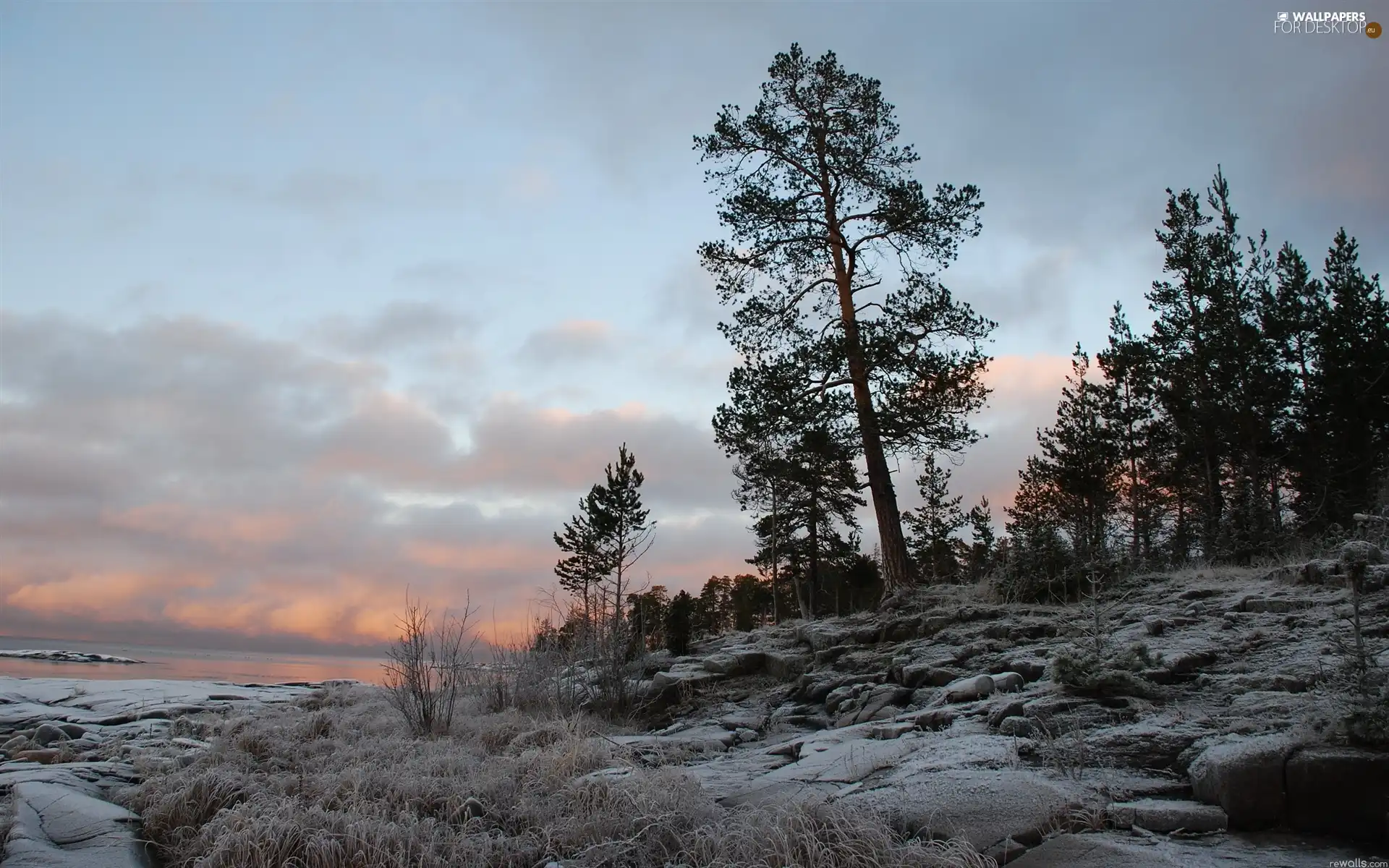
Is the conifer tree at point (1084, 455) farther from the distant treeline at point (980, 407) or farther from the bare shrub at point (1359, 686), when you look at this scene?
the bare shrub at point (1359, 686)

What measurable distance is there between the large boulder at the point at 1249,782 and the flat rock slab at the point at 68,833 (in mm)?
6138

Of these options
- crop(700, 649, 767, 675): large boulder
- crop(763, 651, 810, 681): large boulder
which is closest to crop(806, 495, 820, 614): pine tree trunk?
crop(700, 649, 767, 675): large boulder

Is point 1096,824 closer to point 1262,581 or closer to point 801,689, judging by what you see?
point 801,689

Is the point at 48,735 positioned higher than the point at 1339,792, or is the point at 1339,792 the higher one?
the point at 1339,792

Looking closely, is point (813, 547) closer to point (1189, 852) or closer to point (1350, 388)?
point (1350, 388)

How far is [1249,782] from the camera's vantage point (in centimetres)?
354

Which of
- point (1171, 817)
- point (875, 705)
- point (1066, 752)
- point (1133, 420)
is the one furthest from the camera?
point (1133, 420)

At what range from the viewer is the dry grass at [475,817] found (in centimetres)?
402

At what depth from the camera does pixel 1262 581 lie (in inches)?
331

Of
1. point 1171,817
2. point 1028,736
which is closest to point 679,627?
point 1028,736

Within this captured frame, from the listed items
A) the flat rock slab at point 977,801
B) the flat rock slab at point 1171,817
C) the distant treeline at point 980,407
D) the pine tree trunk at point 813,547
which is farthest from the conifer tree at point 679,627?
the pine tree trunk at point 813,547

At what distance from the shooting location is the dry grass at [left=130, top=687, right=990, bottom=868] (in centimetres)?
402

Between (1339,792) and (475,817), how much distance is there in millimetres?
4886

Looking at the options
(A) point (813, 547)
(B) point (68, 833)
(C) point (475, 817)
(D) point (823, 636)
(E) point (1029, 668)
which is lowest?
(C) point (475, 817)
